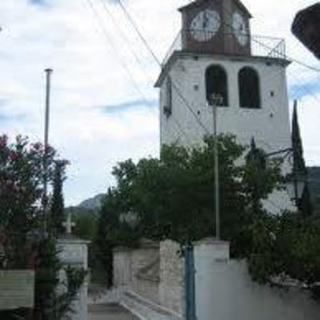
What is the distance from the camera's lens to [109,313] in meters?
28.5

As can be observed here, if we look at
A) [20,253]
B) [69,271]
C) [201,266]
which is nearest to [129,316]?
[201,266]

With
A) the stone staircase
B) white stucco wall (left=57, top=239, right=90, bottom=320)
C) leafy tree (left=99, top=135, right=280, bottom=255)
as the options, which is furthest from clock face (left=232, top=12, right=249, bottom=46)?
white stucco wall (left=57, top=239, right=90, bottom=320)

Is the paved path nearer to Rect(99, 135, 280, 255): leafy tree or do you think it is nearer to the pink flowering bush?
Rect(99, 135, 280, 255): leafy tree

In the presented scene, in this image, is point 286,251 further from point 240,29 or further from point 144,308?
point 240,29

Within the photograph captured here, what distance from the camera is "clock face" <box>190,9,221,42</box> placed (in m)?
51.0

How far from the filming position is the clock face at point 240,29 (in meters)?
51.6

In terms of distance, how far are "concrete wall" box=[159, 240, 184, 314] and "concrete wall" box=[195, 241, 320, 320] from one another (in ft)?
5.55

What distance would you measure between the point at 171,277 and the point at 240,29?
1224 inches

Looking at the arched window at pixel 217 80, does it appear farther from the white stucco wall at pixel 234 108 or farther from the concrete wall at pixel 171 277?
the concrete wall at pixel 171 277

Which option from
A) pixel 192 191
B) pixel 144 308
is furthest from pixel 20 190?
pixel 192 191

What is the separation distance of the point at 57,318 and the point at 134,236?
899 inches

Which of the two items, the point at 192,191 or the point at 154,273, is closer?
the point at 154,273

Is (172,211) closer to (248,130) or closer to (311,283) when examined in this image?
(311,283)

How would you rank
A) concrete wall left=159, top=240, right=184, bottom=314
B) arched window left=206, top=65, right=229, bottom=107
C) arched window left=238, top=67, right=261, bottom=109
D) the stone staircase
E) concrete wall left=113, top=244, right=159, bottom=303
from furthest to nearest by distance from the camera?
arched window left=238, top=67, right=261, bottom=109
arched window left=206, top=65, right=229, bottom=107
concrete wall left=113, top=244, right=159, bottom=303
the stone staircase
concrete wall left=159, top=240, right=184, bottom=314
